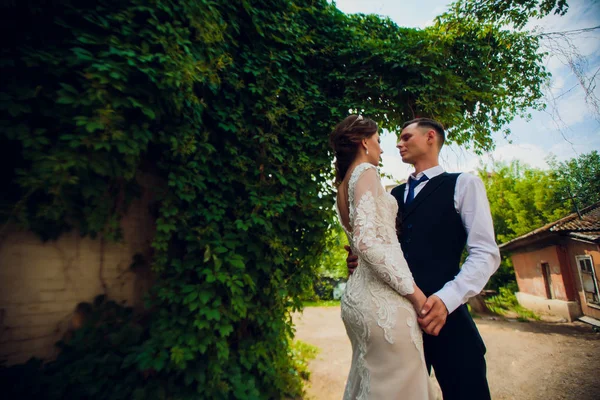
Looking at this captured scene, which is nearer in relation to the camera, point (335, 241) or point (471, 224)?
point (471, 224)

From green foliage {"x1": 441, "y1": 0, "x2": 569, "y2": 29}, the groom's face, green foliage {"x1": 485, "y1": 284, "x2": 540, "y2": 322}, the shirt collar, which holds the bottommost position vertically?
green foliage {"x1": 485, "y1": 284, "x2": 540, "y2": 322}

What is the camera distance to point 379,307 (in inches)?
57.3

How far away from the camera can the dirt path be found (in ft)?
13.1

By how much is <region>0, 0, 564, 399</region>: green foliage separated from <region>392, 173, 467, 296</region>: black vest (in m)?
1.31

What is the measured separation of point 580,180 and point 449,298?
25942mm

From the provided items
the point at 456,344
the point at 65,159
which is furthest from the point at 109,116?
the point at 456,344

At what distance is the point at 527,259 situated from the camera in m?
14.8

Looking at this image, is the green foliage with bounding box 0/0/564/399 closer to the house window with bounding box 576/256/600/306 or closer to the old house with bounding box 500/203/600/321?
the old house with bounding box 500/203/600/321

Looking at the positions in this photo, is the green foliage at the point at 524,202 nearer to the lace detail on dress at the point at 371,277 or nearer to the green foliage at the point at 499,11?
the green foliage at the point at 499,11

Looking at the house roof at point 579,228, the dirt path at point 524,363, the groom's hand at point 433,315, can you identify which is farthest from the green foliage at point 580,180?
the groom's hand at point 433,315

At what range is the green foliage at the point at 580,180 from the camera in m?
17.0

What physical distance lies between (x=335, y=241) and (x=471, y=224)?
5.94ft

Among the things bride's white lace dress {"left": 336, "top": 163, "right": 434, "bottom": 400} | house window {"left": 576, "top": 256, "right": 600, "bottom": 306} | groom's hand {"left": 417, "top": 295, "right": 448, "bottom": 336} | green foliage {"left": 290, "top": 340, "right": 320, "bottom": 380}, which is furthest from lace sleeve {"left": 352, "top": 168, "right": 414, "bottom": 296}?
house window {"left": 576, "top": 256, "right": 600, "bottom": 306}

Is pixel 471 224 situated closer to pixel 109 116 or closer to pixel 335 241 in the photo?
pixel 335 241
